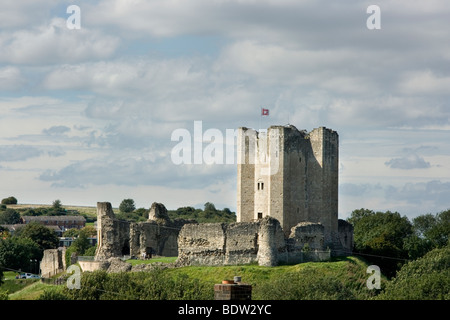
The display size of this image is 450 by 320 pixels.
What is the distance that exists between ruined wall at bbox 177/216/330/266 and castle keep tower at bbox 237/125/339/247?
10.9 ft

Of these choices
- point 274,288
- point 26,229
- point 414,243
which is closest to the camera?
point 274,288

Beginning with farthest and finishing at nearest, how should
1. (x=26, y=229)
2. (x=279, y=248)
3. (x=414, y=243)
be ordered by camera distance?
(x=26, y=229) < (x=414, y=243) < (x=279, y=248)

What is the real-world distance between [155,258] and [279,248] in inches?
386

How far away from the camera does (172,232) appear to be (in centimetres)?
7175

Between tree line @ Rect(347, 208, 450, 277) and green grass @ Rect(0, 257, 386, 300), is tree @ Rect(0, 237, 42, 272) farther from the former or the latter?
tree line @ Rect(347, 208, 450, 277)

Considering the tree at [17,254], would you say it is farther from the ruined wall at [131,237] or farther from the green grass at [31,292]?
the green grass at [31,292]

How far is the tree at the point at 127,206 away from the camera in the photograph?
16900 centimetres

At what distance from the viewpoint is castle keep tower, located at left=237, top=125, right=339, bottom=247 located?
67.0m

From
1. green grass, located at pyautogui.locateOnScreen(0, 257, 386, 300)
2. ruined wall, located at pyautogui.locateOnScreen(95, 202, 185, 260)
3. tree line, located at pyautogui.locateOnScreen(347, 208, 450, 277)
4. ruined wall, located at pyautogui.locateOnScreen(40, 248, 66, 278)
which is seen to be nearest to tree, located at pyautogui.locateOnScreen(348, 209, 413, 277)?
tree line, located at pyautogui.locateOnScreen(347, 208, 450, 277)

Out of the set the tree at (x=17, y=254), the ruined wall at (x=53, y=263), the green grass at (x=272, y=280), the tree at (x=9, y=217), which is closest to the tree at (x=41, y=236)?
the tree at (x=17, y=254)

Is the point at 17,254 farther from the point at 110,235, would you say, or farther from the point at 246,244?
the point at 246,244

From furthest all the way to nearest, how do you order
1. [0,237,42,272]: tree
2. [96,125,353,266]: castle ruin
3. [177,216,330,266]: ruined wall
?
[0,237,42,272]: tree, [96,125,353,266]: castle ruin, [177,216,330,266]: ruined wall
